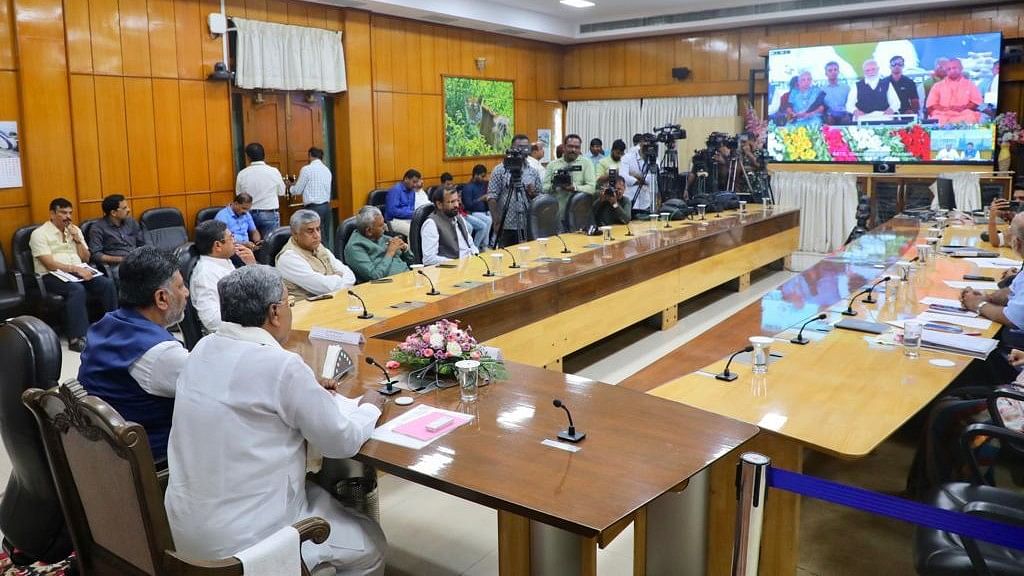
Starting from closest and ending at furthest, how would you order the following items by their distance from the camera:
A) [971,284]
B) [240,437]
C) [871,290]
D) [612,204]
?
[240,437] < [871,290] < [971,284] < [612,204]

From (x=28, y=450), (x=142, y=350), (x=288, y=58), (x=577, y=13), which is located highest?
(x=577, y=13)

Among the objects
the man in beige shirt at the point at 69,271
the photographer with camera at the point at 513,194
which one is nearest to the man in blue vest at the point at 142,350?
the man in beige shirt at the point at 69,271

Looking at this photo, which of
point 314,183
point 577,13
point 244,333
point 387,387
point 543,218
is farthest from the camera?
point 577,13

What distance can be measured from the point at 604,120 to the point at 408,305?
9.03 metres

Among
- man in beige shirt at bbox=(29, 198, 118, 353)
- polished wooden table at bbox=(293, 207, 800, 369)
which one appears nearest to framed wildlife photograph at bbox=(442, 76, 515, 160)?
polished wooden table at bbox=(293, 207, 800, 369)

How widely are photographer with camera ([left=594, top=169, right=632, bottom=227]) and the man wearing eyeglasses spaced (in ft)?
14.8

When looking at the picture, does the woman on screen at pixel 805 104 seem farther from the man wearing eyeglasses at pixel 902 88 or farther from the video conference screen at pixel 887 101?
the man wearing eyeglasses at pixel 902 88

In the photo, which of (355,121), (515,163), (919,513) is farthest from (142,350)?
(355,121)

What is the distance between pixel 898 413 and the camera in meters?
2.52

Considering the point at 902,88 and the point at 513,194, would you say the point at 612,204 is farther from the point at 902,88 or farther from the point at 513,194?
the point at 902,88

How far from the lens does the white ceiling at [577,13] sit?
A: 927 centimetres

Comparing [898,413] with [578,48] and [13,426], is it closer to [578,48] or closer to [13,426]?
[13,426]

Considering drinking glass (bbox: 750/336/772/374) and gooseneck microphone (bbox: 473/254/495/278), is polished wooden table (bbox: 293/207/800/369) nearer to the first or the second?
gooseneck microphone (bbox: 473/254/495/278)

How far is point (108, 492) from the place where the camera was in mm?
1804
